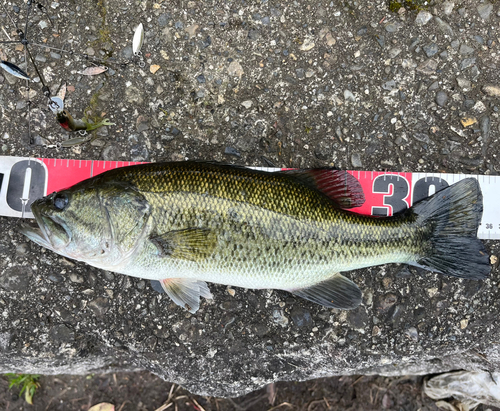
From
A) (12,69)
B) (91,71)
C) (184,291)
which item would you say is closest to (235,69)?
(91,71)

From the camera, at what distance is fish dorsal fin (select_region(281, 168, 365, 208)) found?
8.91ft

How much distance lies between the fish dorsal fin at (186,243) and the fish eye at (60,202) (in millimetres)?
637

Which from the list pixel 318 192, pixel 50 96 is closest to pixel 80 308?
pixel 50 96

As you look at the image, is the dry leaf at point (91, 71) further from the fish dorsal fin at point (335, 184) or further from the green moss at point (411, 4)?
the green moss at point (411, 4)

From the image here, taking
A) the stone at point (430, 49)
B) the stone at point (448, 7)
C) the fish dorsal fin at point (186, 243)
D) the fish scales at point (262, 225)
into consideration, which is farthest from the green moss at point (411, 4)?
the fish dorsal fin at point (186, 243)

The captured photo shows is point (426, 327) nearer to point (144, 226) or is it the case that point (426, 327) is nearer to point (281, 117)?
point (281, 117)

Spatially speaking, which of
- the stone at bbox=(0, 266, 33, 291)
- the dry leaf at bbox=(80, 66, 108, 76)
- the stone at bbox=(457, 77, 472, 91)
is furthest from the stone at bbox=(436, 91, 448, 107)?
the stone at bbox=(0, 266, 33, 291)

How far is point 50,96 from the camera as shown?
119 inches

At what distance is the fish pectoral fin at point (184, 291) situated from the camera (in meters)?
2.76

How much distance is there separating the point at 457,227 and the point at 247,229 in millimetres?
1585

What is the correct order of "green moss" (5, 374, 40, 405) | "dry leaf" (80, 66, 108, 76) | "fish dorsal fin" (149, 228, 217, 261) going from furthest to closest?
"green moss" (5, 374, 40, 405) < "dry leaf" (80, 66, 108, 76) < "fish dorsal fin" (149, 228, 217, 261)

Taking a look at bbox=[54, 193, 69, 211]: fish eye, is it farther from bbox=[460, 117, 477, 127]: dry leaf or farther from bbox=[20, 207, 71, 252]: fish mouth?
bbox=[460, 117, 477, 127]: dry leaf

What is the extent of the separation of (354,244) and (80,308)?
223 centimetres

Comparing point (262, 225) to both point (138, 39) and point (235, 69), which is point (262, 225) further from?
point (138, 39)
